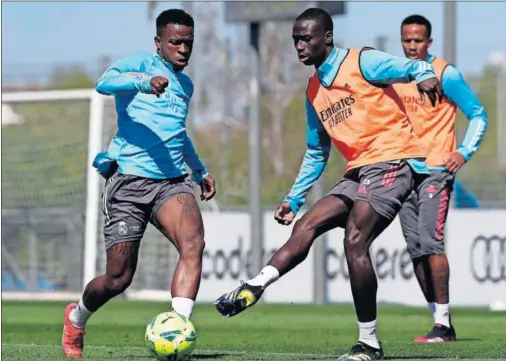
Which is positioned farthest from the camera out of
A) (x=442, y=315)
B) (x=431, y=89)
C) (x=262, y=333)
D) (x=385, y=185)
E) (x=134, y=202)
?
(x=262, y=333)

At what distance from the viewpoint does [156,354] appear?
8.61m

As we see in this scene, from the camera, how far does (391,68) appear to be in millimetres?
9047

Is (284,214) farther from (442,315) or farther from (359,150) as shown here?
(442,315)

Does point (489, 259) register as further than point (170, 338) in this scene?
Yes

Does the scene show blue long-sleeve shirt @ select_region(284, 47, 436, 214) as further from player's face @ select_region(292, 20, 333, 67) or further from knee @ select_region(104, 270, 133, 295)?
knee @ select_region(104, 270, 133, 295)

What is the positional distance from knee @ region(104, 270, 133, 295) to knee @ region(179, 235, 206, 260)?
491mm

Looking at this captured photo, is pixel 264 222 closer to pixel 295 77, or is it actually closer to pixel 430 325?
pixel 430 325

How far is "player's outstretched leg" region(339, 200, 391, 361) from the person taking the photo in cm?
898

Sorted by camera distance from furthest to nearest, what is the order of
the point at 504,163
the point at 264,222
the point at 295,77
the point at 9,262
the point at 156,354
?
the point at 504,163 < the point at 295,77 < the point at 9,262 < the point at 264,222 < the point at 156,354

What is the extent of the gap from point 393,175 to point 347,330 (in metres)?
5.15

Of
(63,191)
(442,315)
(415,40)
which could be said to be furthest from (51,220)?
(442,315)

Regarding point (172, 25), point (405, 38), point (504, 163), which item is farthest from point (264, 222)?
point (504, 163)

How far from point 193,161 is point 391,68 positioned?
1.74m

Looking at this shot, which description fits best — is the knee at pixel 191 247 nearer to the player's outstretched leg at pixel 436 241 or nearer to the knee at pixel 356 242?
the knee at pixel 356 242
